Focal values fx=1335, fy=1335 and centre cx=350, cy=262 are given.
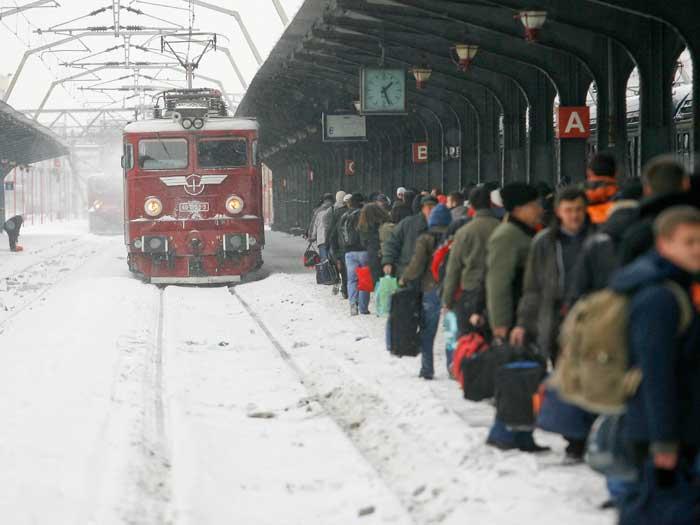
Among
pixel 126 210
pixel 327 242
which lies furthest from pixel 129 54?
pixel 327 242

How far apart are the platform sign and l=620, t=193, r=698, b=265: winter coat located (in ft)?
70.4

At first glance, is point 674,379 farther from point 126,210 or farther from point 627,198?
point 126,210

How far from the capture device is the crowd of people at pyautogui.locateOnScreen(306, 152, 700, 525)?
184 inches

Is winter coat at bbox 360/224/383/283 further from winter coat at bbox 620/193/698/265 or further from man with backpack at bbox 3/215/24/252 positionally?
man with backpack at bbox 3/215/24/252

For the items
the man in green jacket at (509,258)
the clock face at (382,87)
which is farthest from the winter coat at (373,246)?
the man in green jacket at (509,258)

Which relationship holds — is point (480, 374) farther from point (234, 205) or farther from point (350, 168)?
point (350, 168)

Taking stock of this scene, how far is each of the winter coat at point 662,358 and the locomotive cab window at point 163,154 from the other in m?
18.4

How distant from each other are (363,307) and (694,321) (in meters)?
12.2

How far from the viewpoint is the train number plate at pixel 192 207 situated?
73.7 ft

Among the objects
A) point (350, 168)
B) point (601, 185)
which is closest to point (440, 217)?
point (601, 185)

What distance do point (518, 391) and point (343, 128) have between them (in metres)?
19.5

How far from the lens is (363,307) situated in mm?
16875

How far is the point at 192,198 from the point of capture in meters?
22.5

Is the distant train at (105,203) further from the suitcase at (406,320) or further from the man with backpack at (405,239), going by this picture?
the suitcase at (406,320)
